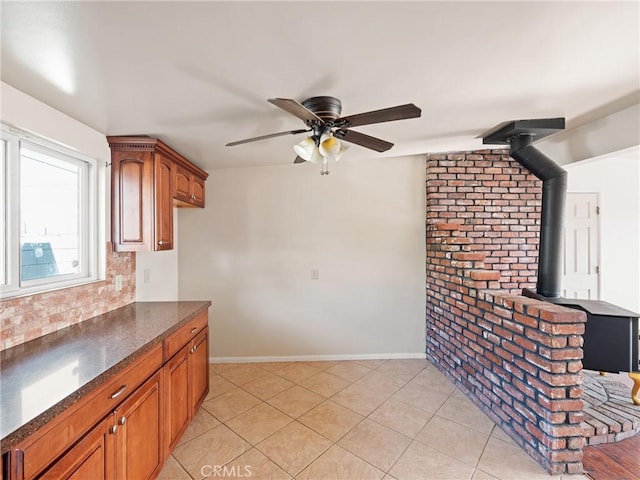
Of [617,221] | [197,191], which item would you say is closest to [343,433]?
[197,191]

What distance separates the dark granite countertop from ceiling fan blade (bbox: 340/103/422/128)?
1.62 m

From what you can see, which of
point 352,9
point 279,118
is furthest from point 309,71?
point 279,118

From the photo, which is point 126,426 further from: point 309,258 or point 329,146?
point 309,258

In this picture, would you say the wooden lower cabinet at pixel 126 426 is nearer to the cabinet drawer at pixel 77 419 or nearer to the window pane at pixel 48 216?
the cabinet drawer at pixel 77 419

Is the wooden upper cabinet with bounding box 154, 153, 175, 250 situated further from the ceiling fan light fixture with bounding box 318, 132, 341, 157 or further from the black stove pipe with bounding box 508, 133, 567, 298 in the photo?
the black stove pipe with bounding box 508, 133, 567, 298

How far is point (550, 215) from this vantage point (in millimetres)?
2549

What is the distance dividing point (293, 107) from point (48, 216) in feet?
5.50

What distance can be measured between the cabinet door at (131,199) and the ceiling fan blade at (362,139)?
1472mm

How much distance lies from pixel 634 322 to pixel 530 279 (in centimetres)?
152

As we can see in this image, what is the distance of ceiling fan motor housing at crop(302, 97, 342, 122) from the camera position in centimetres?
171

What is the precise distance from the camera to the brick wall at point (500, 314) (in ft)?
6.03

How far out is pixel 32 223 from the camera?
1750mm

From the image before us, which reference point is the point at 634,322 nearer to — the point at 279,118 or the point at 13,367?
the point at 279,118

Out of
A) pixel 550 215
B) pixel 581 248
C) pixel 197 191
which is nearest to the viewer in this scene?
pixel 550 215
